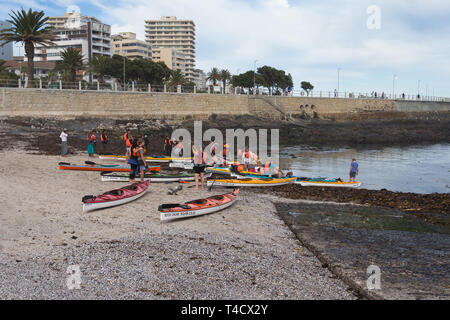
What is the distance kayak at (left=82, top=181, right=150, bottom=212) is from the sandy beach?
9.3 inches

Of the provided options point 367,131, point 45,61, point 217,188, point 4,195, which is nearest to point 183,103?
point 367,131

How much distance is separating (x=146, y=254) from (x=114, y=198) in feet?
13.3

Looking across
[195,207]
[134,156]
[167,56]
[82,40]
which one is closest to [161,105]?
[134,156]

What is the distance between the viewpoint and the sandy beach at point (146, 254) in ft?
23.2

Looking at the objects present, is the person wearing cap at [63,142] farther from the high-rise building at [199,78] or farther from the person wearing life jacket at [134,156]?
the high-rise building at [199,78]

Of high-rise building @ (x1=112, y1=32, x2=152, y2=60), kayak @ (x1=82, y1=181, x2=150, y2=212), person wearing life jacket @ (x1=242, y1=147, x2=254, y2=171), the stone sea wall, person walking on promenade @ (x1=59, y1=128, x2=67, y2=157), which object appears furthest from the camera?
high-rise building @ (x1=112, y1=32, x2=152, y2=60)

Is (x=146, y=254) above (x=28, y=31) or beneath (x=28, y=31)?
beneath

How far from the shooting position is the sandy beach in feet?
23.2

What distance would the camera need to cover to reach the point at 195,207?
463 inches

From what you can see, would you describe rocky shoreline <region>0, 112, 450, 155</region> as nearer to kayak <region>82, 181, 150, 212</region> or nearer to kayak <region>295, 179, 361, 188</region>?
kayak <region>82, 181, 150, 212</region>

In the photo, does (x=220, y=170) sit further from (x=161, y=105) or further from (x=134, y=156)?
(x=161, y=105)

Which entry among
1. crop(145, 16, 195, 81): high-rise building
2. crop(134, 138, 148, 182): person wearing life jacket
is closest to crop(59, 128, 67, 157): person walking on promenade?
crop(134, 138, 148, 182): person wearing life jacket

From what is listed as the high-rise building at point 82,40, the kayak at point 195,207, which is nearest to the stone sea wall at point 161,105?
the kayak at point 195,207

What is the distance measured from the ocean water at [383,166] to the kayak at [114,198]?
13.3 meters
